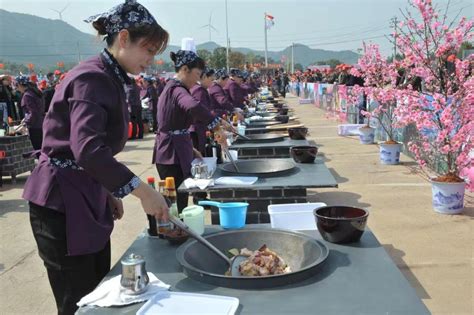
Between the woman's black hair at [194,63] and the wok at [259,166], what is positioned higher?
the woman's black hair at [194,63]

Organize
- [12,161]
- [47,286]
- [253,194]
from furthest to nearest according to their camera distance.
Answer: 1. [12,161]
2. [47,286]
3. [253,194]

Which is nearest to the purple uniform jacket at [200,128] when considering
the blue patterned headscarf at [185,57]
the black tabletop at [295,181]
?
the blue patterned headscarf at [185,57]

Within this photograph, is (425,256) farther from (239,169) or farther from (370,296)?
(370,296)

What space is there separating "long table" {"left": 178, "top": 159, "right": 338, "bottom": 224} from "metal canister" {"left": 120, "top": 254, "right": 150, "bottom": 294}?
1.63 metres

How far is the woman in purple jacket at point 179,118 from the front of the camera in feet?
12.4

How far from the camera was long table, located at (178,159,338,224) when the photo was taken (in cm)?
316

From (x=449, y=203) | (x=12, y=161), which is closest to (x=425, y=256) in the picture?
(x=449, y=203)

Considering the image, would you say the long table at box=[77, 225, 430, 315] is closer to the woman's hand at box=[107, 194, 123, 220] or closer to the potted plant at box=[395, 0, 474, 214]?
the woman's hand at box=[107, 194, 123, 220]

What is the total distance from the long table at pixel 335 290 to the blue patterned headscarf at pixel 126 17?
965mm

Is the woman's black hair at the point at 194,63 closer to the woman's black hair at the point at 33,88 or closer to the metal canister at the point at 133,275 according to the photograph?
the metal canister at the point at 133,275

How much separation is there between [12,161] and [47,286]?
15.6ft

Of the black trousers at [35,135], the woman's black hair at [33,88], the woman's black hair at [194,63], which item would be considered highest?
the woman's black hair at [194,63]

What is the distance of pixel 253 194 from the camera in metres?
3.40

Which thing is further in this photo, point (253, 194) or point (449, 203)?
point (449, 203)
